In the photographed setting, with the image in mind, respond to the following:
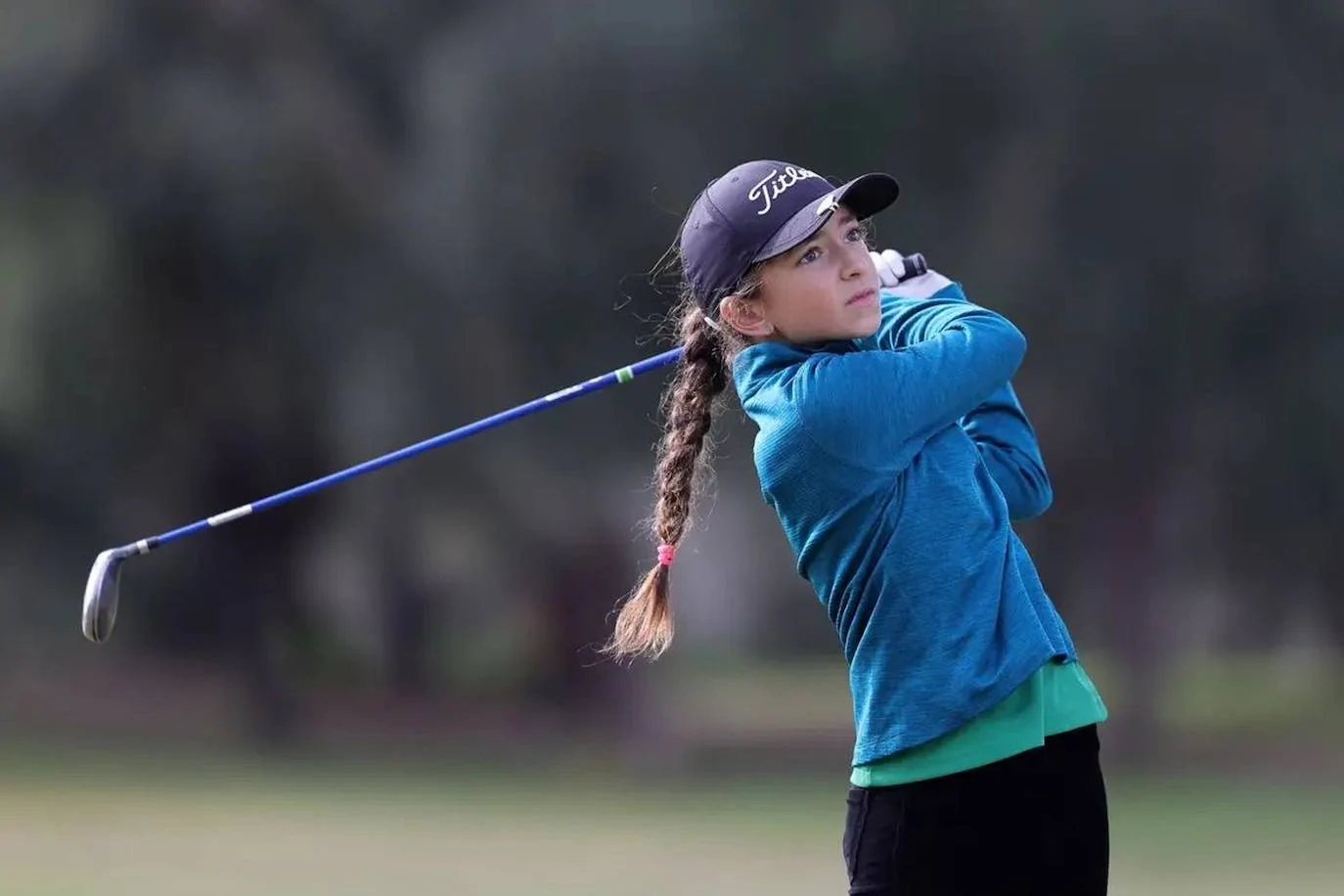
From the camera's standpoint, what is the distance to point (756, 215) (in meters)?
2.10

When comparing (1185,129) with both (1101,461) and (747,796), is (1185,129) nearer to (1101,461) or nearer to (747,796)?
(1101,461)

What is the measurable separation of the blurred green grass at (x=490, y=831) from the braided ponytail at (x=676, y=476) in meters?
3.49

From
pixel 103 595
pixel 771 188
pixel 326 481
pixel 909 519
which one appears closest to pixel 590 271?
pixel 103 595

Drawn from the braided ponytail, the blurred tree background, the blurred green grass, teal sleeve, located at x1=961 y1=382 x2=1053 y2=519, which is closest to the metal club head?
the braided ponytail

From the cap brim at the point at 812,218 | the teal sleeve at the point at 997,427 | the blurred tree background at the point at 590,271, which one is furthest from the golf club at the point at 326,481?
the blurred tree background at the point at 590,271

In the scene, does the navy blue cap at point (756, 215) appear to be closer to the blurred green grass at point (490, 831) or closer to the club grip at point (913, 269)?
the club grip at point (913, 269)

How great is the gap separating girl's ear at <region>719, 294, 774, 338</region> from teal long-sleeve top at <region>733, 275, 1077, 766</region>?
5cm

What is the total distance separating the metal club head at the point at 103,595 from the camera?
3070 mm

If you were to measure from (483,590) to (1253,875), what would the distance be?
12.6 ft

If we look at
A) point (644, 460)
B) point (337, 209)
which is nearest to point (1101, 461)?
point (644, 460)

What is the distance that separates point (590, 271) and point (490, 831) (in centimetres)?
226

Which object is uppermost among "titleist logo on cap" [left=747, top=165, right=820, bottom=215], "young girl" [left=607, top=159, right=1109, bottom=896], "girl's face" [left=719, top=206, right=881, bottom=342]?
"titleist logo on cap" [left=747, top=165, right=820, bottom=215]

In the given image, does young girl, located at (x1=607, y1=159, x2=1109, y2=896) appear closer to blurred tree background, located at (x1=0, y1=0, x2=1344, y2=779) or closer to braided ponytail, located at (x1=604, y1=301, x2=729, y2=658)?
braided ponytail, located at (x1=604, y1=301, x2=729, y2=658)

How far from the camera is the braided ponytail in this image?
2.33m
